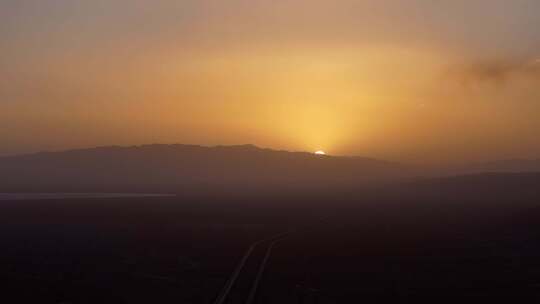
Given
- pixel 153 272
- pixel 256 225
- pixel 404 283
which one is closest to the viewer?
pixel 404 283

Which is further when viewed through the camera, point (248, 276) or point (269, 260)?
point (269, 260)

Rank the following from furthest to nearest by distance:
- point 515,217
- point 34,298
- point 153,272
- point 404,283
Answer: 1. point 515,217
2. point 153,272
3. point 404,283
4. point 34,298

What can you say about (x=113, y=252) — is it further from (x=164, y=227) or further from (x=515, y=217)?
(x=515, y=217)

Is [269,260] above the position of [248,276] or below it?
above

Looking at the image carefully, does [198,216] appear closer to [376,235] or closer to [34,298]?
[376,235]

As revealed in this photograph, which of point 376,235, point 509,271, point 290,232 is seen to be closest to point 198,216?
point 290,232

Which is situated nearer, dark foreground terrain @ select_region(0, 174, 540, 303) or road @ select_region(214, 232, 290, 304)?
road @ select_region(214, 232, 290, 304)

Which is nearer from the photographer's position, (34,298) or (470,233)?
(34,298)

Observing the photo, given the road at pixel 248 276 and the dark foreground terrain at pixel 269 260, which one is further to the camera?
the dark foreground terrain at pixel 269 260
